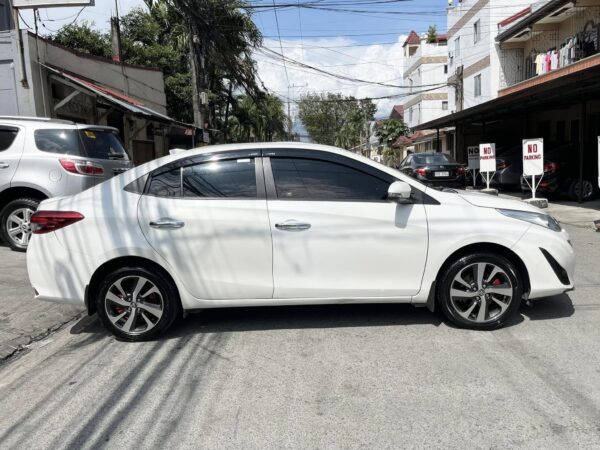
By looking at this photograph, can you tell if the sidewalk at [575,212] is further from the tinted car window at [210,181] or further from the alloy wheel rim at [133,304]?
the alloy wheel rim at [133,304]

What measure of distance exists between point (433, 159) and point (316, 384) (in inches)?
564

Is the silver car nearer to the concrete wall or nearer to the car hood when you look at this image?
the car hood

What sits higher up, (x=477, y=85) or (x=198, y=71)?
(x=477, y=85)

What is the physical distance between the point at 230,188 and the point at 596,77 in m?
9.71

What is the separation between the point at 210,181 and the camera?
4.59m

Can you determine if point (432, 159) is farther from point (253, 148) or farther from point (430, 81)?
point (430, 81)

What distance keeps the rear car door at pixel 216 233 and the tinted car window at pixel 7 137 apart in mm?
4481

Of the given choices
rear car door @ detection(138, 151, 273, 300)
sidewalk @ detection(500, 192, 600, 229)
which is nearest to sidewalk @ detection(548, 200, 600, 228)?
sidewalk @ detection(500, 192, 600, 229)

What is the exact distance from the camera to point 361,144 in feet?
262

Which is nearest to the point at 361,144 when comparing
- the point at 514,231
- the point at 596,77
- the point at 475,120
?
the point at 475,120

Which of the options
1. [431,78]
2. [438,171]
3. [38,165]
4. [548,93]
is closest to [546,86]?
[548,93]

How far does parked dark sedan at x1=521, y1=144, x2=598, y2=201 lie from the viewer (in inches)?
562

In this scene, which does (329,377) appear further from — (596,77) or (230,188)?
(596,77)

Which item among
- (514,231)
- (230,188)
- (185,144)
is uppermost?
(185,144)
